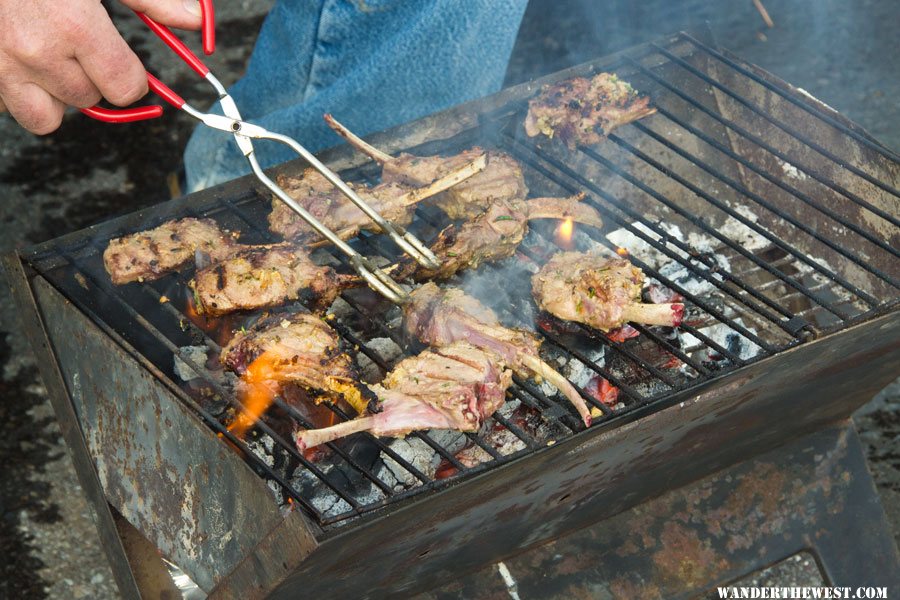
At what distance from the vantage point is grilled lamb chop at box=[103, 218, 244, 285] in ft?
10.2

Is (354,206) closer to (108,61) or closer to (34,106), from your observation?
(108,61)

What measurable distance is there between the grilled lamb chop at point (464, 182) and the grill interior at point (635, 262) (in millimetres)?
108

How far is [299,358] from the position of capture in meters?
2.83

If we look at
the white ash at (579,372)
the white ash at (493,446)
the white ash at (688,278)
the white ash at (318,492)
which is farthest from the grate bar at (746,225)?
the white ash at (318,492)

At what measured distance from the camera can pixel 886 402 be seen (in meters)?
4.97

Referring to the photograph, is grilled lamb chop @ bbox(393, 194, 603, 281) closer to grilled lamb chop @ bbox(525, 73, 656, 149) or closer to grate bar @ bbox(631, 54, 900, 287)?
grilled lamb chop @ bbox(525, 73, 656, 149)

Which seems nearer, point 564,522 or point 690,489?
point 564,522

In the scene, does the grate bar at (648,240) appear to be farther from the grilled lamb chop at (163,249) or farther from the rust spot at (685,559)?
the grilled lamb chop at (163,249)

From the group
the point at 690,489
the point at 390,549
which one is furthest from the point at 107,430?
the point at 690,489

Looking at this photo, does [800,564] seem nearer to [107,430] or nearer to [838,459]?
[838,459]

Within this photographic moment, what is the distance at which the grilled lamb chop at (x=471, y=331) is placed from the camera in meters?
2.89

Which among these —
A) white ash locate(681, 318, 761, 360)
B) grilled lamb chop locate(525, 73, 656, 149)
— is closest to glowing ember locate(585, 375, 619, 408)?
white ash locate(681, 318, 761, 360)

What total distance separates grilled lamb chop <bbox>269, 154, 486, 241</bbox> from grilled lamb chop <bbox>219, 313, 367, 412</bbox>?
488 mm

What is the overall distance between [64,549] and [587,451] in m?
2.66
